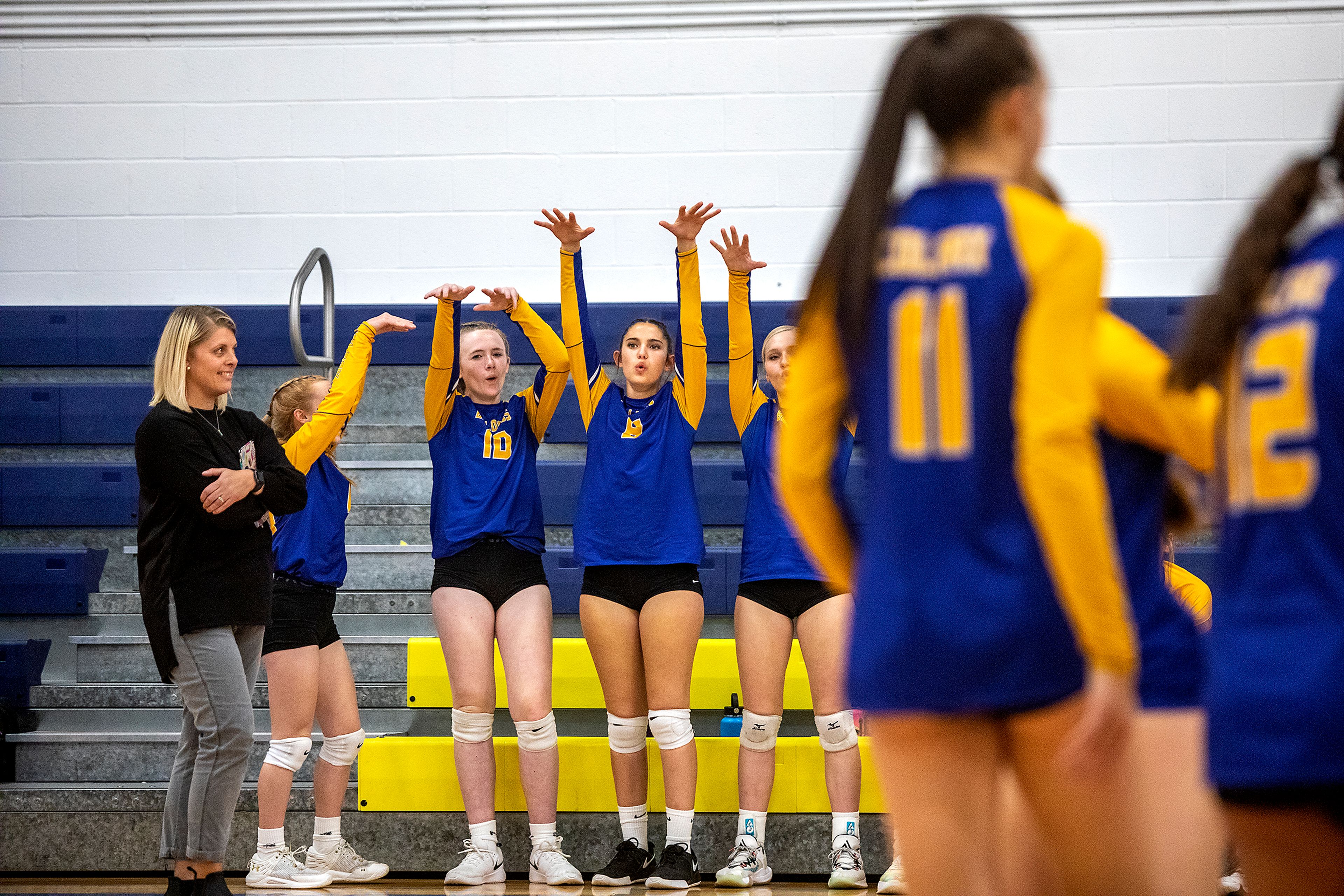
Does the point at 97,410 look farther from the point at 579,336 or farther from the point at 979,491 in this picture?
the point at 979,491

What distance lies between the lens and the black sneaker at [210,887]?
332cm

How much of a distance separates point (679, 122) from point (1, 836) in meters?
4.40

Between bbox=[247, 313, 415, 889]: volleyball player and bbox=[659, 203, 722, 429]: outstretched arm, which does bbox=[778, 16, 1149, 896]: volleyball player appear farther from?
bbox=[247, 313, 415, 889]: volleyball player

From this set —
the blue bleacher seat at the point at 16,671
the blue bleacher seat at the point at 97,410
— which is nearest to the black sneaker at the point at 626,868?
the blue bleacher seat at the point at 16,671

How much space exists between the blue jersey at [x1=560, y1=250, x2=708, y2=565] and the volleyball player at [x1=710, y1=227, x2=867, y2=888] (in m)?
0.17

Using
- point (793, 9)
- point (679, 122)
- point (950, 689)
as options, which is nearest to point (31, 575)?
point (679, 122)

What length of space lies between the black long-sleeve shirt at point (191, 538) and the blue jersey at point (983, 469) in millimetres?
2387

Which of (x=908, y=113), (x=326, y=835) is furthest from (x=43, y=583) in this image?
(x=908, y=113)

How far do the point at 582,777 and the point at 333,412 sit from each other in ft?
4.89

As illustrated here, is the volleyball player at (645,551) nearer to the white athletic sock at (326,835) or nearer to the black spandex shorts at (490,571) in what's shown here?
the black spandex shorts at (490,571)

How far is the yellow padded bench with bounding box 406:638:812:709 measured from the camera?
4.64 meters

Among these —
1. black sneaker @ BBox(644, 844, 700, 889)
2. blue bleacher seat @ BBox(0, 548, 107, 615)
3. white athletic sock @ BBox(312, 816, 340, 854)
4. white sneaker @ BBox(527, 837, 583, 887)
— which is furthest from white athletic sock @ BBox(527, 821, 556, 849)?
blue bleacher seat @ BBox(0, 548, 107, 615)

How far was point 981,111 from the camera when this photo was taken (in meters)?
1.42

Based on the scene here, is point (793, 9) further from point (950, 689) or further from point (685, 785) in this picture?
point (950, 689)
